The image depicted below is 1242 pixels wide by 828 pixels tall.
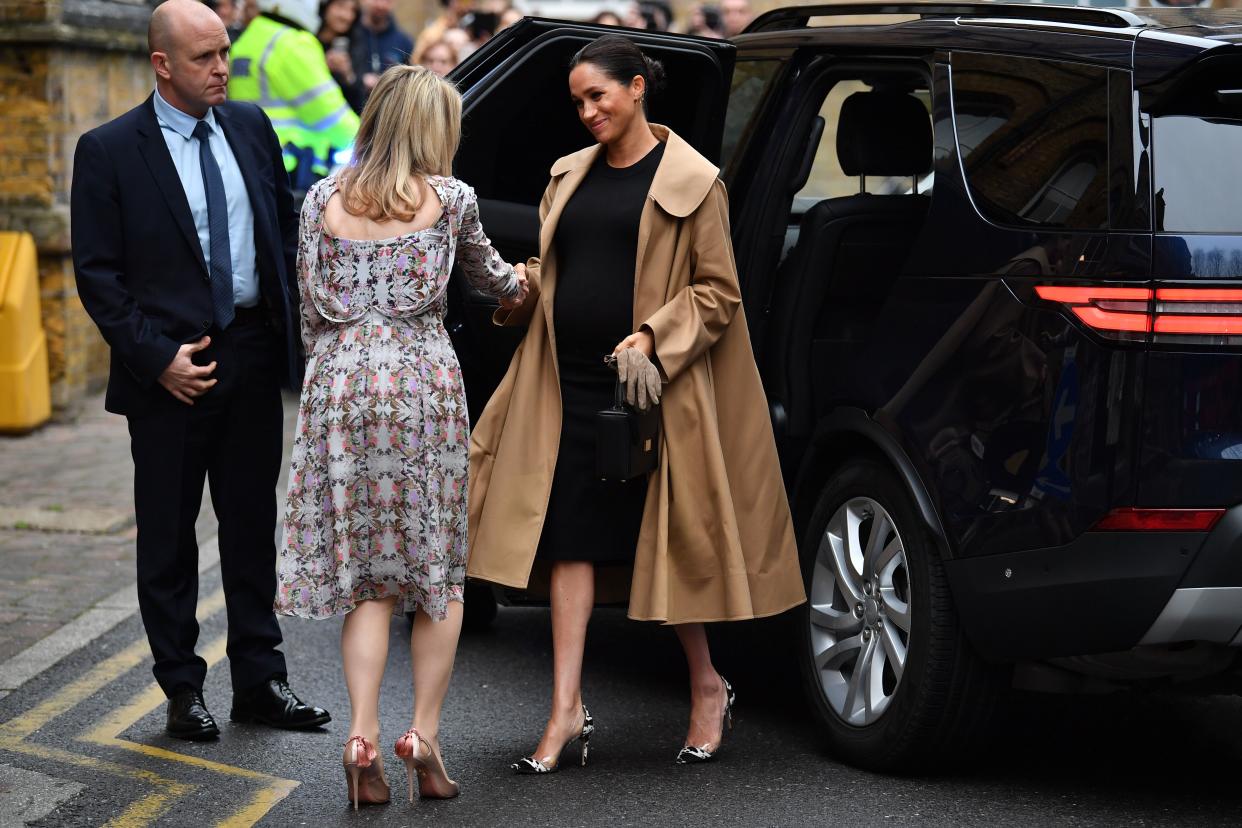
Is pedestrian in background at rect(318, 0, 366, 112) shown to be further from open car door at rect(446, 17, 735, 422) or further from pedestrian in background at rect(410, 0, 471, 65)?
open car door at rect(446, 17, 735, 422)

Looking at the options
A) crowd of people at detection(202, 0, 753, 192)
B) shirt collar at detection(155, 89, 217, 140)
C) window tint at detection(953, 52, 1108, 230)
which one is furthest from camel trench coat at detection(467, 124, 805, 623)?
crowd of people at detection(202, 0, 753, 192)

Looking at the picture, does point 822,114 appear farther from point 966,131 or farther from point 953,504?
point 953,504

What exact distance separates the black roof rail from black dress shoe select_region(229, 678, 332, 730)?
2.51 metres

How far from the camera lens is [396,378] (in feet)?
14.6

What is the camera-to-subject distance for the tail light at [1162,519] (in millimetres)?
3885

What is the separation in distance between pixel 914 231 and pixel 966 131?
76 centimetres

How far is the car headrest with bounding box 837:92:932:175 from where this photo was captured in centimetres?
521

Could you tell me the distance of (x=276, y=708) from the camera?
17.3ft

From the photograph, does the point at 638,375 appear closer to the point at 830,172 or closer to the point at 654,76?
the point at 654,76

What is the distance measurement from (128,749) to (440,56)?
8373mm

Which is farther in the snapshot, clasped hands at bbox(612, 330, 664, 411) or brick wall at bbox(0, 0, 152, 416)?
brick wall at bbox(0, 0, 152, 416)

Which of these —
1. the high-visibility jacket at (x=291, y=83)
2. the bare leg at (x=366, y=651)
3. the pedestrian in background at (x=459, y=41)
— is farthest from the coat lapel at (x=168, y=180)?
the pedestrian in background at (x=459, y=41)

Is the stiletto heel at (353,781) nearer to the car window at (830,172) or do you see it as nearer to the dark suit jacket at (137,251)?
the dark suit jacket at (137,251)

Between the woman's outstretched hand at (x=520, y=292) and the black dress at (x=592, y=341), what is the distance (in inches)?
3.6
